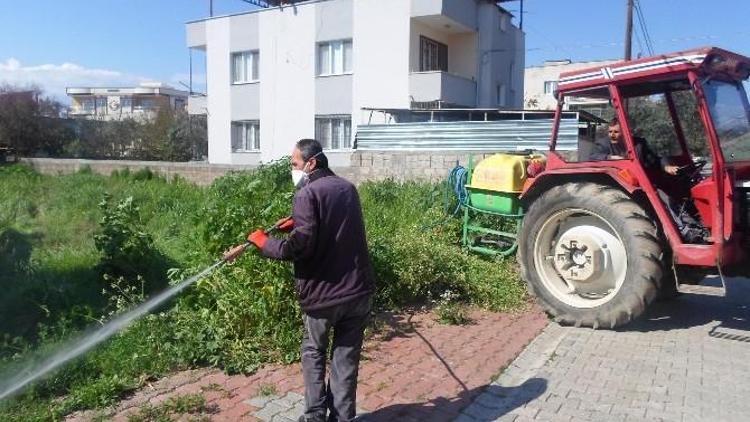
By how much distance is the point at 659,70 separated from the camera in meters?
6.05

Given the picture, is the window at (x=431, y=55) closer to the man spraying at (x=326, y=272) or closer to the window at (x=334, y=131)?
the window at (x=334, y=131)

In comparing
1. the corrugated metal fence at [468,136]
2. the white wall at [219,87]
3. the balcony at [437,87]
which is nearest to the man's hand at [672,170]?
the corrugated metal fence at [468,136]

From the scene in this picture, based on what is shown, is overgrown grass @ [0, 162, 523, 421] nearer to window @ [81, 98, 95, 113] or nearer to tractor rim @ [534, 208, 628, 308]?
tractor rim @ [534, 208, 628, 308]

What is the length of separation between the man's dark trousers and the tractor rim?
3250 millimetres

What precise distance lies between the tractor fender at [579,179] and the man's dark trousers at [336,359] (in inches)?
136

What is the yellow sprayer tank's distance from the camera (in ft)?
25.9

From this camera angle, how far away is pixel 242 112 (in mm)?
28266

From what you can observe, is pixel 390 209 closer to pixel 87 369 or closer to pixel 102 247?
pixel 102 247

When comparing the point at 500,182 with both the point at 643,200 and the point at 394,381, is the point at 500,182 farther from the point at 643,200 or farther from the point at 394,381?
the point at 394,381

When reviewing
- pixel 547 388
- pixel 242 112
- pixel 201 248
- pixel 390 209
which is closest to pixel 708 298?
pixel 547 388

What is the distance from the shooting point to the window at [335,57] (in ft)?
82.4

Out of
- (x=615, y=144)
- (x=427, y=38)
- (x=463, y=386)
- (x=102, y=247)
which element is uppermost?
(x=427, y=38)

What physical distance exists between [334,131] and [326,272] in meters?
22.3

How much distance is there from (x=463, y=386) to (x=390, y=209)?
6341 millimetres
